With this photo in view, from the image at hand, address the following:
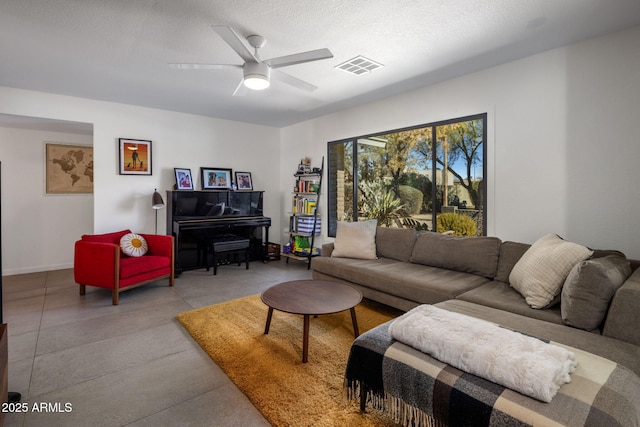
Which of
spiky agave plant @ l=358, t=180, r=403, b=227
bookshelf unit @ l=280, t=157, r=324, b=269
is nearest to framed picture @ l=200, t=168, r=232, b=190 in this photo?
bookshelf unit @ l=280, t=157, r=324, b=269

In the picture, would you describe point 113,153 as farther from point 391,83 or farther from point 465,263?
point 465,263

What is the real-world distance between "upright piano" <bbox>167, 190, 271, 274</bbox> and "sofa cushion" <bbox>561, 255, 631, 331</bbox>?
4.28 metres

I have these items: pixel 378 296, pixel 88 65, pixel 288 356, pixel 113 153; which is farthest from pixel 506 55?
pixel 113 153

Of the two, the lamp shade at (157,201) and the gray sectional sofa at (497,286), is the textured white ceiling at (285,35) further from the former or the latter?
the gray sectional sofa at (497,286)

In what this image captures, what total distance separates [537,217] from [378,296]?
66.9 inches

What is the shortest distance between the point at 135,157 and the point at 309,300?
3.75 m

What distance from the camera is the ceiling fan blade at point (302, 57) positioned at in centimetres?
233

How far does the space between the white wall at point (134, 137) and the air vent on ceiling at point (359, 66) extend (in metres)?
3.01

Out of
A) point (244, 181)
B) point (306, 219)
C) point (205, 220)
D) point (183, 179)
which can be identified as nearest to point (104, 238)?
point (205, 220)

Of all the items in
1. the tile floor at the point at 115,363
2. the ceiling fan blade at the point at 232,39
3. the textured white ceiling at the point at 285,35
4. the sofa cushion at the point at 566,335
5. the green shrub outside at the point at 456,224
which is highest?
the textured white ceiling at the point at 285,35

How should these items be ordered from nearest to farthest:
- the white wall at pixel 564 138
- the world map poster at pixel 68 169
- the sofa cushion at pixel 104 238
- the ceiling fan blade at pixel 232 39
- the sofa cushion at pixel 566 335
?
the sofa cushion at pixel 566 335 < the ceiling fan blade at pixel 232 39 < the white wall at pixel 564 138 < the sofa cushion at pixel 104 238 < the world map poster at pixel 68 169

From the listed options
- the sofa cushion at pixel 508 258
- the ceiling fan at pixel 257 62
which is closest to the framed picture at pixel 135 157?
the ceiling fan at pixel 257 62

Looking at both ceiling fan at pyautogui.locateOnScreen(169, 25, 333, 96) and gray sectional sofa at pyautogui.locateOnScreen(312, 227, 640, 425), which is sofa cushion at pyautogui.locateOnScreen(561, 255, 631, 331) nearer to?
gray sectional sofa at pyautogui.locateOnScreen(312, 227, 640, 425)

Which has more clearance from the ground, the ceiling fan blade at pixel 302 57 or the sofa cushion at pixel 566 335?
the ceiling fan blade at pixel 302 57
